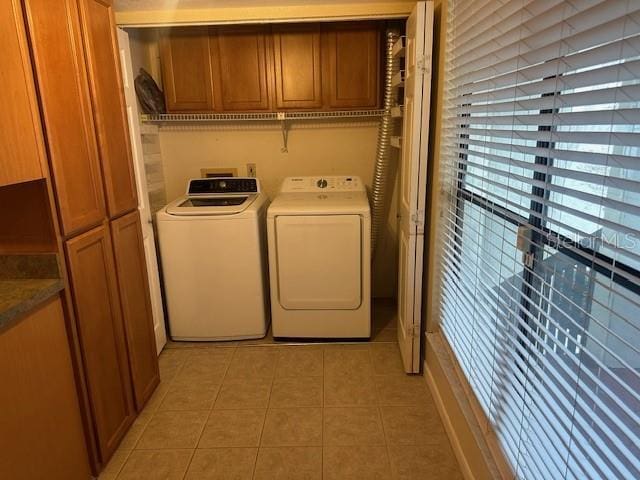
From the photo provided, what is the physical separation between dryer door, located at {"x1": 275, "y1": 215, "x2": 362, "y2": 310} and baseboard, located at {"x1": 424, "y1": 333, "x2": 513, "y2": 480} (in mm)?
659

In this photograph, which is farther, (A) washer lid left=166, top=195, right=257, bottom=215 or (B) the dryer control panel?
(B) the dryer control panel

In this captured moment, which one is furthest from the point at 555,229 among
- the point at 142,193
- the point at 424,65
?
the point at 142,193

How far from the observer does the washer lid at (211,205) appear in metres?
2.75

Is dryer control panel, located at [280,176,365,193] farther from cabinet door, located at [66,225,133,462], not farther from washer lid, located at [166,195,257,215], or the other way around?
cabinet door, located at [66,225,133,462]

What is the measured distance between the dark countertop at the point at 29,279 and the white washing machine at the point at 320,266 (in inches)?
53.8

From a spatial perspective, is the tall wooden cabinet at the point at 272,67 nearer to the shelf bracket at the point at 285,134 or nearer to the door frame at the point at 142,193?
the shelf bracket at the point at 285,134

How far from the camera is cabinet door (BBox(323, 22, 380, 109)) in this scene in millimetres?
2945

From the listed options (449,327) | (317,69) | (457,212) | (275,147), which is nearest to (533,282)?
(457,212)

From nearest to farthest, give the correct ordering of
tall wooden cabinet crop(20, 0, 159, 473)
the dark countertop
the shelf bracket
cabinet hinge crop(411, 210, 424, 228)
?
1. the dark countertop
2. tall wooden cabinet crop(20, 0, 159, 473)
3. cabinet hinge crop(411, 210, 424, 228)
4. the shelf bracket

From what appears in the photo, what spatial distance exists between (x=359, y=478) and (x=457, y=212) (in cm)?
123

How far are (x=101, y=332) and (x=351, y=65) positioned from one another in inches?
89.9

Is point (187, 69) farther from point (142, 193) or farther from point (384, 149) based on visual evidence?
point (384, 149)

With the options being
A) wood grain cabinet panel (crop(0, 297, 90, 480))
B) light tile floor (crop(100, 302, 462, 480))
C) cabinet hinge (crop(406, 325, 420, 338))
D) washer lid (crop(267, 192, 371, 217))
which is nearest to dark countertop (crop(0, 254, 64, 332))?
wood grain cabinet panel (crop(0, 297, 90, 480))

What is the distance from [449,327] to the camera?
7.03 feet
